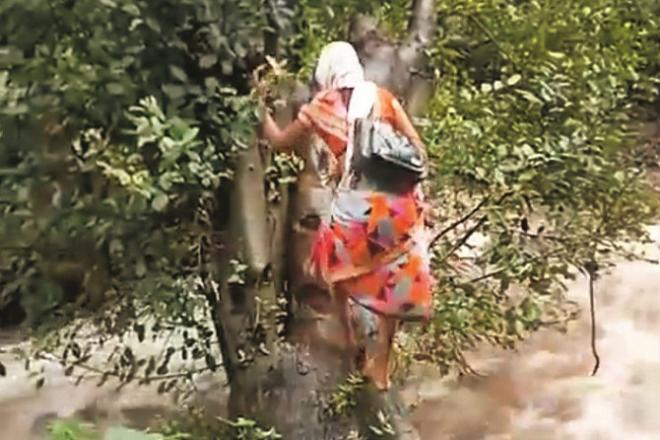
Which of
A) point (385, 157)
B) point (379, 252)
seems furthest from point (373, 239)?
point (385, 157)

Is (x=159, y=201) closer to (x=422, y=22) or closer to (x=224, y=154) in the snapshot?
(x=224, y=154)

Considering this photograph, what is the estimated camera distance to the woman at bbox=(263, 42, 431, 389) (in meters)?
2.45

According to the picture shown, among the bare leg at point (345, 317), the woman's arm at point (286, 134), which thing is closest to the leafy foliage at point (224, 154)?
the woman's arm at point (286, 134)

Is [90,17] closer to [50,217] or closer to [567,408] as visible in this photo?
[50,217]

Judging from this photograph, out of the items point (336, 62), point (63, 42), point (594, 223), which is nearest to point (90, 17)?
point (63, 42)

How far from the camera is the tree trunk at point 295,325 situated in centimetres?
277

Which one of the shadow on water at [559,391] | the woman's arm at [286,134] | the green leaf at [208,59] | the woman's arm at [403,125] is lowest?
the shadow on water at [559,391]

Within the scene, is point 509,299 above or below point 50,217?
below

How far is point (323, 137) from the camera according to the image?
2527 millimetres

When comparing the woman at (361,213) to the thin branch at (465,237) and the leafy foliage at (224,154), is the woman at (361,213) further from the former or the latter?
the thin branch at (465,237)

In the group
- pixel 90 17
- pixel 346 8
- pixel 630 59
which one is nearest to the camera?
pixel 90 17

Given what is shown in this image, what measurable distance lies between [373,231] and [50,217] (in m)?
0.61

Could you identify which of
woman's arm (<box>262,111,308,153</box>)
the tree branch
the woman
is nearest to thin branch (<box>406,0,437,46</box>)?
the tree branch

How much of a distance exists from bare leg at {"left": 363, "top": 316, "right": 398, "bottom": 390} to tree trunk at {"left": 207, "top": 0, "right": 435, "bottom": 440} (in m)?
0.04
